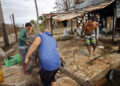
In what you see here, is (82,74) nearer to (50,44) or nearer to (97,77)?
(97,77)

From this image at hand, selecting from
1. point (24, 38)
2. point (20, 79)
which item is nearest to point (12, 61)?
point (20, 79)

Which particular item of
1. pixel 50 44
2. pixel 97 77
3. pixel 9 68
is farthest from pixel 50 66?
pixel 9 68

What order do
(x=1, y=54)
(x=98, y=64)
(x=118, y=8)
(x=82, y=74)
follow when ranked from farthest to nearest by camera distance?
(x=118, y=8) → (x=1, y=54) → (x=98, y=64) → (x=82, y=74)

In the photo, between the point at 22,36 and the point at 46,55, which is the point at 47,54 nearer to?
the point at 46,55

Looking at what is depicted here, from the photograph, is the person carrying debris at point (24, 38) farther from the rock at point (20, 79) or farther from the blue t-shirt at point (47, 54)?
the blue t-shirt at point (47, 54)

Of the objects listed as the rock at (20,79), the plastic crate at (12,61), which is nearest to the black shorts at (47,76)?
the rock at (20,79)

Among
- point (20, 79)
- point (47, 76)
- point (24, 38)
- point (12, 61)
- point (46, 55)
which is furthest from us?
point (12, 61)

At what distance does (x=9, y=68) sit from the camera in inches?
175

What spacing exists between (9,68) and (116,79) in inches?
181

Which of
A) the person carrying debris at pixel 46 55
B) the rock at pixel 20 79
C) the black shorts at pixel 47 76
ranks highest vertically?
the person carrying debris at pixel 46 55

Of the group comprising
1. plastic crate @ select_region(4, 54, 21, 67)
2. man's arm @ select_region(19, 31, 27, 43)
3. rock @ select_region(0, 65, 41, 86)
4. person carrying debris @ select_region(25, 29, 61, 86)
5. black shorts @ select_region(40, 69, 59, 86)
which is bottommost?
rock @ select_region(0, 65, 41, 86)

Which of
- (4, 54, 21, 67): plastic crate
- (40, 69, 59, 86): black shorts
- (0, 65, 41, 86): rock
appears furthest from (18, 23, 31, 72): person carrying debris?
(40, 69, 59, 86): black shorts

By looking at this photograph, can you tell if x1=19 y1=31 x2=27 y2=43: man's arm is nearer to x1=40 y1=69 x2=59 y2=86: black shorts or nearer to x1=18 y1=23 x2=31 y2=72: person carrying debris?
x1=18 y1=23 x2=31 y2=72: person carrying debris

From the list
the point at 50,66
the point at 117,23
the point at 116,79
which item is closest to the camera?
the point at 50,66
